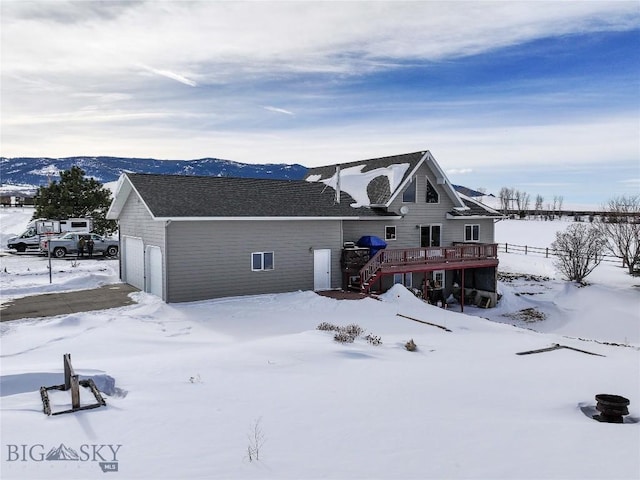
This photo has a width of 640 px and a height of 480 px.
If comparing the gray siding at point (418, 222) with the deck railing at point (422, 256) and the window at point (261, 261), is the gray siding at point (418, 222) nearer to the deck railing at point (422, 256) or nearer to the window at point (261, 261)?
the deck railing at point (422, 256)

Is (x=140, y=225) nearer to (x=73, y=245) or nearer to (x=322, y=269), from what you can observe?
(x=322, y=269)

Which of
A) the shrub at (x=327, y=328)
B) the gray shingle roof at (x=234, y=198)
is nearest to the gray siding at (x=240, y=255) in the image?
the gray shingle roof at (x=234, y=198)

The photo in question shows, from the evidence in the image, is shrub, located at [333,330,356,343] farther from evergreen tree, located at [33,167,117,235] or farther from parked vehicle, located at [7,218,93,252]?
evergreen tree, located at [33,167,117,235]

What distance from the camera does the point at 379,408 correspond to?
26.0 ft

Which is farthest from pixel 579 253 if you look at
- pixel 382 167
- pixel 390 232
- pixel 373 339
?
pixel 373 339

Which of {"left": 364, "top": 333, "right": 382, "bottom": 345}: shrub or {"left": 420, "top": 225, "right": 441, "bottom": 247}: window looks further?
{"left": 420, "top": 225, "right": 441, "bottom": 247}: window

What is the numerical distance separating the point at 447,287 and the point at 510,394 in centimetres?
1924

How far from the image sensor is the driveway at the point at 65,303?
15.9 metres

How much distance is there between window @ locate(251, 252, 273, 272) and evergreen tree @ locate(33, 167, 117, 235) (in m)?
23.9

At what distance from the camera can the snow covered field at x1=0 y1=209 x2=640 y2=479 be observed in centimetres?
588

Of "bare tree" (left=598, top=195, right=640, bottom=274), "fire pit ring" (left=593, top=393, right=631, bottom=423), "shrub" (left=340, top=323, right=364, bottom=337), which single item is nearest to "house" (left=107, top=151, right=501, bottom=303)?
"shrub" (left=340, top=323, right=364, bottom=337)

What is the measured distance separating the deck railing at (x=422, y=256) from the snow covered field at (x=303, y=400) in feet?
16.6

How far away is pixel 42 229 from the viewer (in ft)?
118

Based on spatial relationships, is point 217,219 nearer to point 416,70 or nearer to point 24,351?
point 24,351
